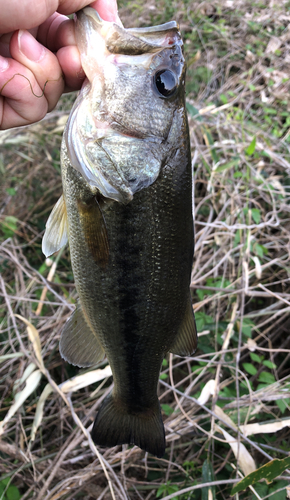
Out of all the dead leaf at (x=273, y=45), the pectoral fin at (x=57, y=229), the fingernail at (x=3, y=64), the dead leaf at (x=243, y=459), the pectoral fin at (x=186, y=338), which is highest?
the fingernail at (x=3, y=64)

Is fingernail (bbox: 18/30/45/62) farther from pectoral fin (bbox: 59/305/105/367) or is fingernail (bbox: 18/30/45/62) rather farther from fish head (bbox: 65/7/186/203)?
pectoral fin (bbox: 59/305/105/367)

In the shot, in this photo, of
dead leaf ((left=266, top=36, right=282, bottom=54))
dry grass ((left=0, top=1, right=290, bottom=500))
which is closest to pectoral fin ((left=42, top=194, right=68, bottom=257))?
dry grass ((left=0, top=1, right=290, bottom=500))

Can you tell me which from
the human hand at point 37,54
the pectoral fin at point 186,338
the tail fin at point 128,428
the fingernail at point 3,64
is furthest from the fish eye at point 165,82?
the tail fin at point 128,428

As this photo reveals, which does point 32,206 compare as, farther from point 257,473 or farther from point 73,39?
point 257,473

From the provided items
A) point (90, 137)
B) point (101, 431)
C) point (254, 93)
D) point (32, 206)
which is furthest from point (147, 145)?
point (254, 93)

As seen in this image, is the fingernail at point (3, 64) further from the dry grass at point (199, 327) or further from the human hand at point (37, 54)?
the dry grass at point (199, 327)
